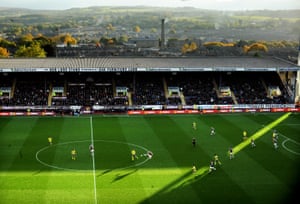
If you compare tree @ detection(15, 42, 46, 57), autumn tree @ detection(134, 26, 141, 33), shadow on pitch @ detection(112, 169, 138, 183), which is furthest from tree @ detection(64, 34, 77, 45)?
shadow on pitch @ detection(112, 169, 138, 183)

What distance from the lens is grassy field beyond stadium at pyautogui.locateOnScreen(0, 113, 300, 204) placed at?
1744 cm

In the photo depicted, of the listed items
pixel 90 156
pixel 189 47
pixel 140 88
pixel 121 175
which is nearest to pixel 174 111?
pixel 140 88

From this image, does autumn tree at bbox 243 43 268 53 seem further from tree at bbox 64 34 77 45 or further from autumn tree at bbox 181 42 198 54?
tree at bbox 64 34 77 45

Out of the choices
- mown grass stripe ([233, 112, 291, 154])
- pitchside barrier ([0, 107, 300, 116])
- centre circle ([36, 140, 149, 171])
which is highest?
centre circle ([36, 140, 149, 171])

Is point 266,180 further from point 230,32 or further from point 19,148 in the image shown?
point 230,32

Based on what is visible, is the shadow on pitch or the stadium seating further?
the stadium seating

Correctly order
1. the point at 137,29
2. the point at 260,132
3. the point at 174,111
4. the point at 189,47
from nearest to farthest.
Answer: the point at 260,132 → the point at 174,111 → the point at 189,47 → the point at 137,29

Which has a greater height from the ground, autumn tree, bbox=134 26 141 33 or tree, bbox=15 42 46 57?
autumn tree, bbox=134 26 141 33

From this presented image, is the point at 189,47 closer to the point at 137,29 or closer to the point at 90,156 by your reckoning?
the point at 137,29

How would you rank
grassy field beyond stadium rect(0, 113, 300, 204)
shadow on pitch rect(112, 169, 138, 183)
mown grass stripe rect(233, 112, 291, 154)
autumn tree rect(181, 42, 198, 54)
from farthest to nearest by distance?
autumn tree rect(181, 42, 198, 54) < mown grass stripe rect(233, 112, 291, 154) < shadow on pitch rect(112, 169, 138, 183) < grassy field beyond stadium rect(0, 113, 300, 204)

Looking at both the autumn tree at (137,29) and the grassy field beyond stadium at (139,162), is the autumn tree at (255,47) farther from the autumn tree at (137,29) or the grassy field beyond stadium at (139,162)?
the grassy field beyond stadium at (139,162)

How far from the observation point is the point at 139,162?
22172mm

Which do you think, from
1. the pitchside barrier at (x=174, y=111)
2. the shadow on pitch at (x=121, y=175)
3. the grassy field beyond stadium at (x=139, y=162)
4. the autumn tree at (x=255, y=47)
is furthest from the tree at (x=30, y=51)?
the shadow on pitch at (x=121, y=175)

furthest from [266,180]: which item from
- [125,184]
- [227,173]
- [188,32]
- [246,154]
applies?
[188,32]
